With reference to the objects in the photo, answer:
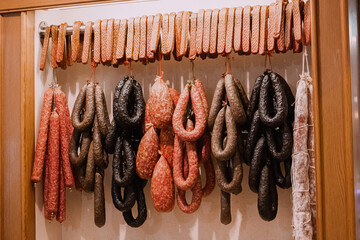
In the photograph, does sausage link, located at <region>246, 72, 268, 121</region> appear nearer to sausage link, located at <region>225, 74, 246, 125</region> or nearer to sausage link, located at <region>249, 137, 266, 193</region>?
sausage link, located at <region>225, 74, 246, 125</region>

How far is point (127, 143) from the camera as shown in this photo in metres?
2.45

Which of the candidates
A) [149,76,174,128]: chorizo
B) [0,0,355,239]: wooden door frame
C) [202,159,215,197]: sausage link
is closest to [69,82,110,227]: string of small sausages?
[149,76,174,128]: chorizo

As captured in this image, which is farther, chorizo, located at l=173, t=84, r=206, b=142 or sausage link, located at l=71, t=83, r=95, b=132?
sausage link, located at l=71, t=83, r=95, b=132

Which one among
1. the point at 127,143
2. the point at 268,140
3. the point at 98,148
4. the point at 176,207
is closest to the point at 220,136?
the point at 268,140

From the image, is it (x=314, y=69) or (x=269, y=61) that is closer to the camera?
(x=314, y=69)

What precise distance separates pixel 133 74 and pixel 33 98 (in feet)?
2.40

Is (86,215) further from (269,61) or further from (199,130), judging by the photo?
(269,61)

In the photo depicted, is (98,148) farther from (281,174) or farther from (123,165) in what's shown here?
(281,174)

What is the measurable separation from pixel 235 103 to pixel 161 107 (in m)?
0.46

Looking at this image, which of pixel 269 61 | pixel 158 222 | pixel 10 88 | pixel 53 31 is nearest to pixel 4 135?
pixel 10 88

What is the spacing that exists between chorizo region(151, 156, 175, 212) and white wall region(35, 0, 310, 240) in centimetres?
38

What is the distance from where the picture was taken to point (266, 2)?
261 centimetres

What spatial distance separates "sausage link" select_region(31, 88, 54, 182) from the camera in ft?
7.98

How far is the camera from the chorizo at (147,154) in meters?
2.36
